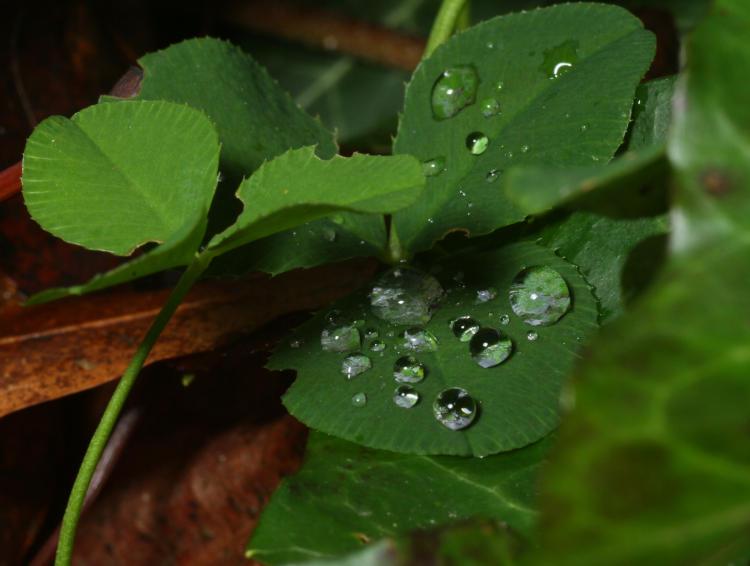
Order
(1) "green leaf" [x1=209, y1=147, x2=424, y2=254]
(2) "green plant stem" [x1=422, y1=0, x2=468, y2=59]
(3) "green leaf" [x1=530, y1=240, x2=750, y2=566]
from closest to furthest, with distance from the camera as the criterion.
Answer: (3) "green leaf" [x1=530, y1=240, x2=750, y2=566] < (1) "green leaf" [x1=209, y1=147, x2=424, y2=254] < (2) "green plant stem" [x1=422, y1=0, x2=468, y2=59]

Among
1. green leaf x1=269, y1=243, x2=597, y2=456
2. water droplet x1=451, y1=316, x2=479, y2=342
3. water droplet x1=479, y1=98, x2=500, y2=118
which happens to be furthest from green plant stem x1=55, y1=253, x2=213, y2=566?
water droplet x1=479, y1=98, x2=500, y2=118

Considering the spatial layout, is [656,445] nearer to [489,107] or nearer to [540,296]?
[540,296]

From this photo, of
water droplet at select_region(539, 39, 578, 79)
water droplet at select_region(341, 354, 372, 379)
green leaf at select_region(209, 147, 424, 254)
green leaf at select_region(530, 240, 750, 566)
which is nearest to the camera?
green leaf at select_region(530, 240, 750, 566)

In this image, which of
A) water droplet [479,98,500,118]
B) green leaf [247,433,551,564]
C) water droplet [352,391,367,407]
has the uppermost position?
water droplet [479,98,500,118]

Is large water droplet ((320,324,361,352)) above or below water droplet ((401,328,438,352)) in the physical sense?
above

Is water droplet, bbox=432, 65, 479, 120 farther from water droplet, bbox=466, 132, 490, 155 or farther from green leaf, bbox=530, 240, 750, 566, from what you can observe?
green leaf, bbox=530, 240, 750, 566

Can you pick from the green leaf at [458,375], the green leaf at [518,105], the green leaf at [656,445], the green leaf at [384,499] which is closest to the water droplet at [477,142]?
the green leaf at [518,105]

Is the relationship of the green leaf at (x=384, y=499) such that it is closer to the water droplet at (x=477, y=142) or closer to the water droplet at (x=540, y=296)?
the water droplet at (x=540, y=296)

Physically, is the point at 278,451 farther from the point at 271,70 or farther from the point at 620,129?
the point at 271,70
